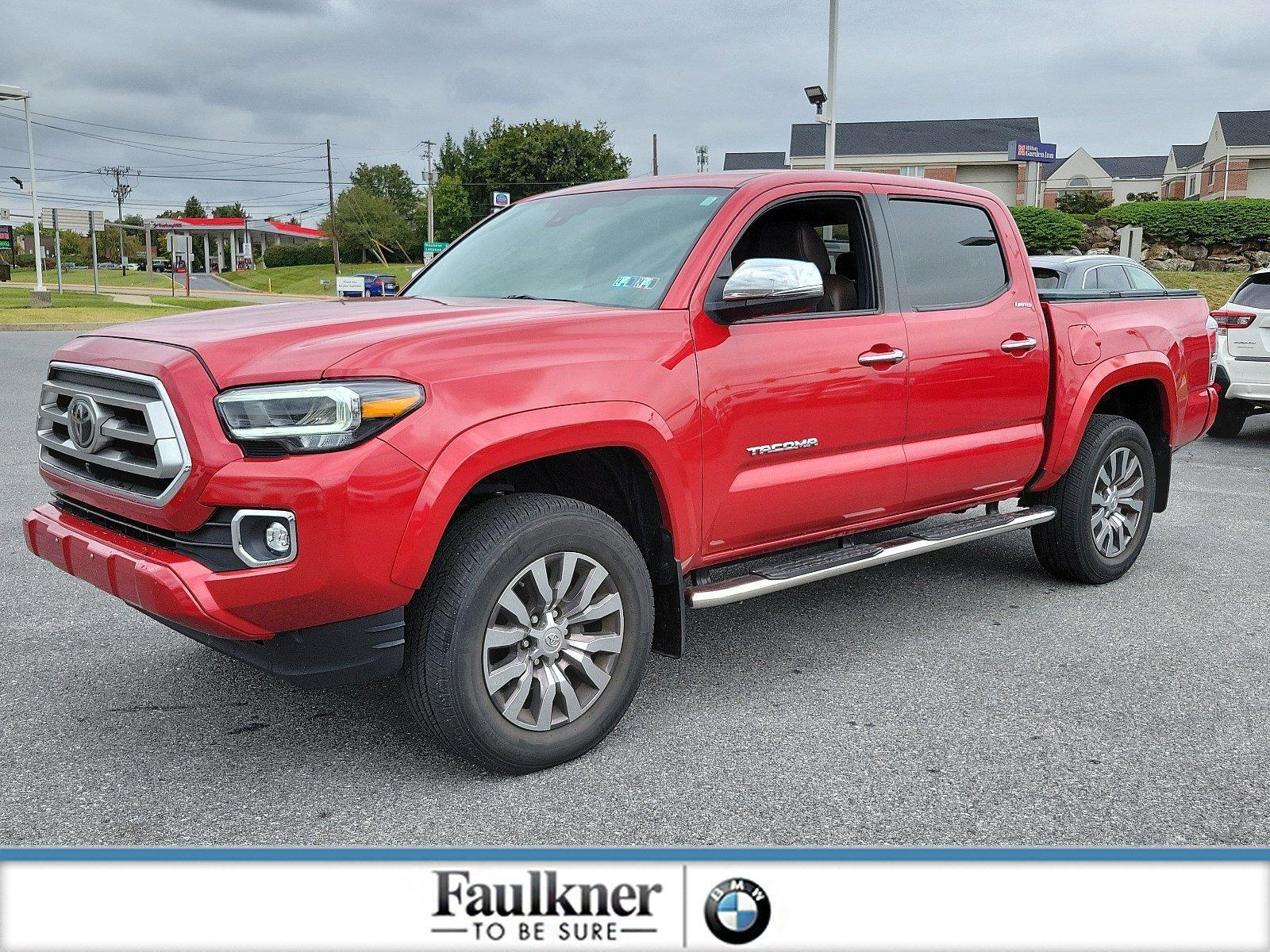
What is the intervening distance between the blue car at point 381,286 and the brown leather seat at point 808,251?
165 cm

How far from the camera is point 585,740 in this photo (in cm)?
368

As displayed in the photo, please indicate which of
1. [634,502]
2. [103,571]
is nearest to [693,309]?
[634,502]

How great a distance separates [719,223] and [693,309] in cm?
42

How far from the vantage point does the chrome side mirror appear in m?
3.88

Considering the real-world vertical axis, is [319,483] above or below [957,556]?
above

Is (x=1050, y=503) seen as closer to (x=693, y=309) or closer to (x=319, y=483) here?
(x=693, y=309)

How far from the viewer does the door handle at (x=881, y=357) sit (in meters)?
4.41

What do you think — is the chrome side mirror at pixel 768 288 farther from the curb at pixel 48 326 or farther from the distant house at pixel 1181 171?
the distant house at pixel 1181 171

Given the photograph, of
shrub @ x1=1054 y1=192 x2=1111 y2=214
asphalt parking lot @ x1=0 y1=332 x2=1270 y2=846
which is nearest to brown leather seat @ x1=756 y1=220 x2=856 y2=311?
asphalt parking lot @ x1=0 y1=332 x2=1270 y2=846

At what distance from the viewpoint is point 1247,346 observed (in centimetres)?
1034

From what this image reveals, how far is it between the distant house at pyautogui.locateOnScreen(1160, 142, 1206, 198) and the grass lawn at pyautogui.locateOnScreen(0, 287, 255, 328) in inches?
2405

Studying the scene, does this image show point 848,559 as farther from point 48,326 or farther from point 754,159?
point 754,159

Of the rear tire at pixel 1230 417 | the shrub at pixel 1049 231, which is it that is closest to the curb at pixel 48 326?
the rear tire at pixel 1230 417

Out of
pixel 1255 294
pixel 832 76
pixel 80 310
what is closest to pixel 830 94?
pixel 832 76
